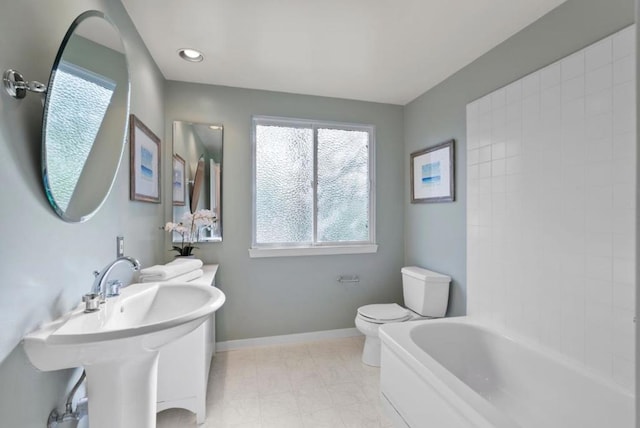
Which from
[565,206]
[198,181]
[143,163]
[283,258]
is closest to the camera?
[565,206]

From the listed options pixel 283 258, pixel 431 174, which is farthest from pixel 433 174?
pixel 283 258

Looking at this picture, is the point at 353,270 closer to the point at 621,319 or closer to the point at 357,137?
the point at 357,137

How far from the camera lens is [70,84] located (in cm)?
104

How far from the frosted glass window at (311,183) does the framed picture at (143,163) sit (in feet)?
A: 2.69

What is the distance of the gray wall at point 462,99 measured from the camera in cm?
146

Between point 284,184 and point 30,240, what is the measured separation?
2.03m

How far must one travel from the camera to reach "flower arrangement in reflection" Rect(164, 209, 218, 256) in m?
2.37

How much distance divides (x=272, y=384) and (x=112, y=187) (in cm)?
167

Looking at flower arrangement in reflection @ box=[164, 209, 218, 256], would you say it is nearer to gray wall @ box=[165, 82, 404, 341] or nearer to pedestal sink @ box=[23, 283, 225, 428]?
gray wall @ box=[165, 82, 404, 341]

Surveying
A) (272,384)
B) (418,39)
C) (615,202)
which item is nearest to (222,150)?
(418,39)

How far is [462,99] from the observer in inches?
90.6

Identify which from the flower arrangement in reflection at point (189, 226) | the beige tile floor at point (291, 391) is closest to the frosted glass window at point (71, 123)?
the flower arrangement in reflection at point (189, 226)

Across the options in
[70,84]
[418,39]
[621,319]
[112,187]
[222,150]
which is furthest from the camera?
[222,150]

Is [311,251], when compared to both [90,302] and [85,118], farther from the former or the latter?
[85,118]
